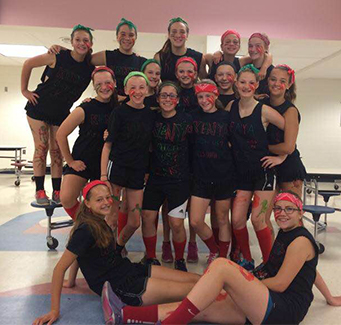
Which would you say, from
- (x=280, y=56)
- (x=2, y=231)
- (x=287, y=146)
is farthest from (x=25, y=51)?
(x=287, y=146)

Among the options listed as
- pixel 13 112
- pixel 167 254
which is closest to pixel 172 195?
pixel 167 254

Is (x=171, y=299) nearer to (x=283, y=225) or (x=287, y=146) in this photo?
(x=283, y=225)

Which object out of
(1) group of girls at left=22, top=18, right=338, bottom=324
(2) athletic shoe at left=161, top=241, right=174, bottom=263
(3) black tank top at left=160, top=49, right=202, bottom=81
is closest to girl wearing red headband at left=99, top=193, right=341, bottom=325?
(1) group of girls at left=22, top=18, right=338, bottom=324

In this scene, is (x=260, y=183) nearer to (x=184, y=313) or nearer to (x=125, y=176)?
(x=125, y=176)

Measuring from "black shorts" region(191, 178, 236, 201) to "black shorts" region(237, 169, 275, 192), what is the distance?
9 centimetres

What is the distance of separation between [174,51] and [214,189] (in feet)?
4.67

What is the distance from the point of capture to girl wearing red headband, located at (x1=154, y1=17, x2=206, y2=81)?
10.4 feet

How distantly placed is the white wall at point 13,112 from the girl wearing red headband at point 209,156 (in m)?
8.08

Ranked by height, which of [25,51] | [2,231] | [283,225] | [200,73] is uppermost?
[25,51]

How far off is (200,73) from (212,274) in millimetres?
2145

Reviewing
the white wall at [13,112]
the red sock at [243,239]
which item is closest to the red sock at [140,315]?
the red sock at [243,239]

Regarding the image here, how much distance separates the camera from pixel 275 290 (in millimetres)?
1985

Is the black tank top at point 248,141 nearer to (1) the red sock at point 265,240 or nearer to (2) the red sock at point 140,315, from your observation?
(1) the red sock at point 265,240

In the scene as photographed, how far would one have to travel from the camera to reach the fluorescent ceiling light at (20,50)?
796 centimetres
